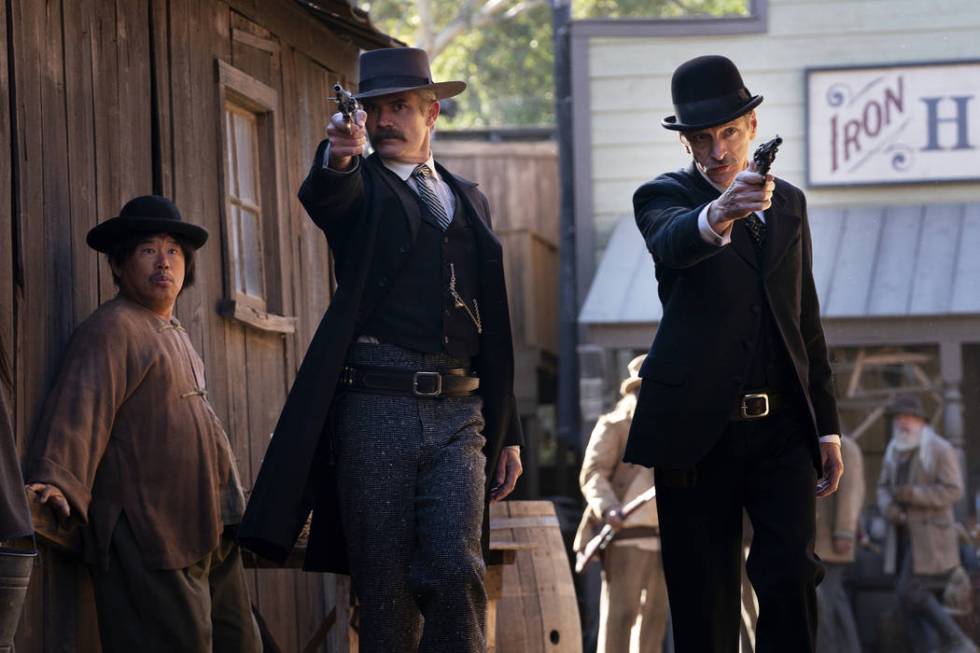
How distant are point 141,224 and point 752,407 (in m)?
2.52

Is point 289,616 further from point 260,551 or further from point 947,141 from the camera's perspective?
point 947,141

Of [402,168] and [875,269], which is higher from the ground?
[402,168]

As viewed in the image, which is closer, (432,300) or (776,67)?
(432,300)

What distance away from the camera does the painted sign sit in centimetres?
1659

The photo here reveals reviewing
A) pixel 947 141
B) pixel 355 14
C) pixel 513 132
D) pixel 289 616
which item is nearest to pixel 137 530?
pixel 289 616

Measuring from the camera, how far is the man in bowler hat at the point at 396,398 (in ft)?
18.0

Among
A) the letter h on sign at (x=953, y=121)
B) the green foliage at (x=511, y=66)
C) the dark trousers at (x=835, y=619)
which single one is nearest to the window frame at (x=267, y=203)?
the dark trousers at (x=835, y=619)

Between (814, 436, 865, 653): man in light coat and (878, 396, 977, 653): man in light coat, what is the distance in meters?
0.88

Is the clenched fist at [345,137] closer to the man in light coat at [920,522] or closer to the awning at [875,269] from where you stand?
the man in light coat at [920,522]

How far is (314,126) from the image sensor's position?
1033 cm

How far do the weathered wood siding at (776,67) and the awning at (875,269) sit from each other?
Result: 9.9 inches

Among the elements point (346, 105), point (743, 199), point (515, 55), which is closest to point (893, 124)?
point (743, 199)

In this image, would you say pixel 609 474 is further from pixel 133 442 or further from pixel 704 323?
pixel 704 323

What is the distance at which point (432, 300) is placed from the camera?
225 inches
